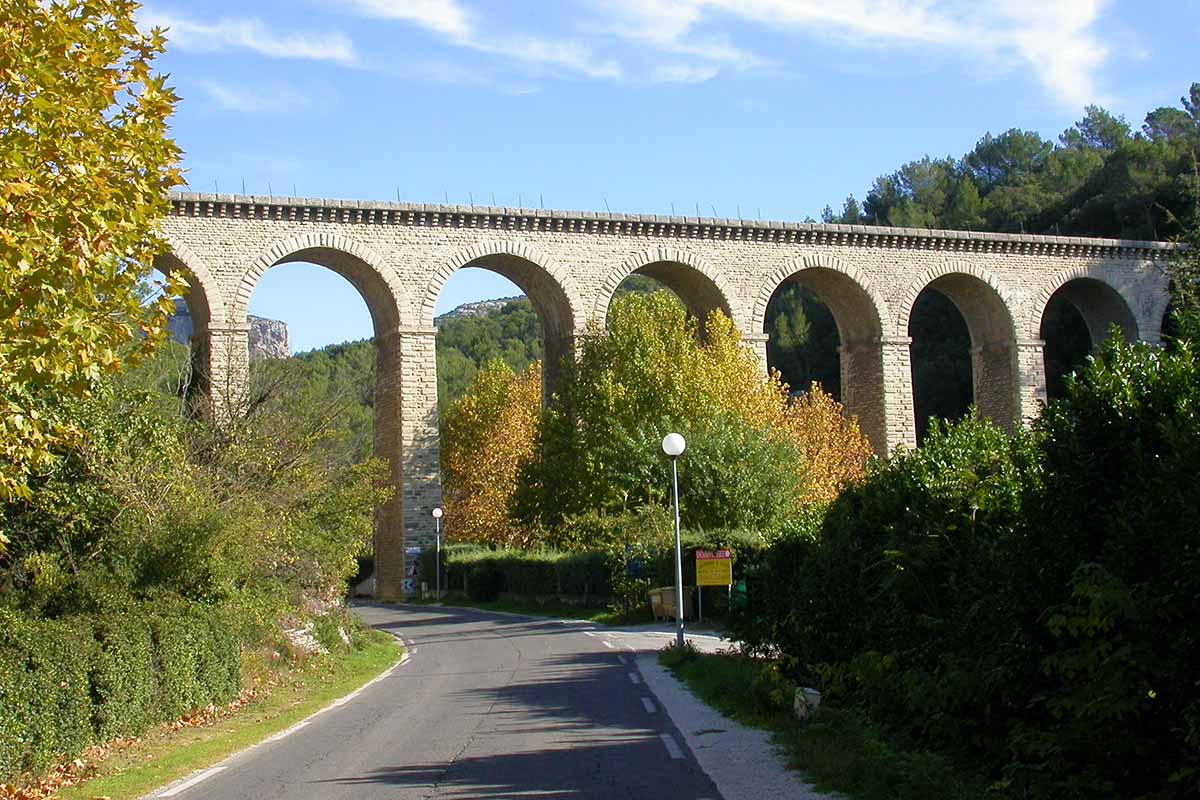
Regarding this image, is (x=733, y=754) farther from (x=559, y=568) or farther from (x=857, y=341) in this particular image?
(x=857, y=341)

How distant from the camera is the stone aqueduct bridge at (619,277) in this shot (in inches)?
1459

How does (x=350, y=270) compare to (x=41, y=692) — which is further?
(x=350, y=270)

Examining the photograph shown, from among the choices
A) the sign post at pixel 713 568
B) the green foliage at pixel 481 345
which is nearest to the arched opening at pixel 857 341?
the sign post at pixel 713 568

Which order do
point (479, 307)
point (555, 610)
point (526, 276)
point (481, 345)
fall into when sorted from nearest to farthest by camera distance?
point (555, 610)
point (526, 276)
point (481, 345)
point (479, 307)

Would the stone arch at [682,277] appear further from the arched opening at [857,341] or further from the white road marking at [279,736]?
the white road marking at [279,736]

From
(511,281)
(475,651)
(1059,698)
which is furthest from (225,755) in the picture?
(511,281)

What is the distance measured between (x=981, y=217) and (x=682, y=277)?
3601cm

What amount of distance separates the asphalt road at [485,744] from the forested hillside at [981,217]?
9.25m

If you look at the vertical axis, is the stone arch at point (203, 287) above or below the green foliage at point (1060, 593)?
above

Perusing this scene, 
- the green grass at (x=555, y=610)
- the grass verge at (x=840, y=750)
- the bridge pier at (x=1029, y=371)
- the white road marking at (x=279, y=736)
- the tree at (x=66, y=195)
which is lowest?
the green grass at (x=555, y=610)

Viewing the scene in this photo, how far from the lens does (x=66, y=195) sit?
30.3 ft

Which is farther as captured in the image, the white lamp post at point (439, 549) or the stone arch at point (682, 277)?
the stone arch at point (682, 277)

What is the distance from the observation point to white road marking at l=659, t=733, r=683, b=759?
10613 mm

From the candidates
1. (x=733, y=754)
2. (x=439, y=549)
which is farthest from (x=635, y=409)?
(x=733, y=754)
